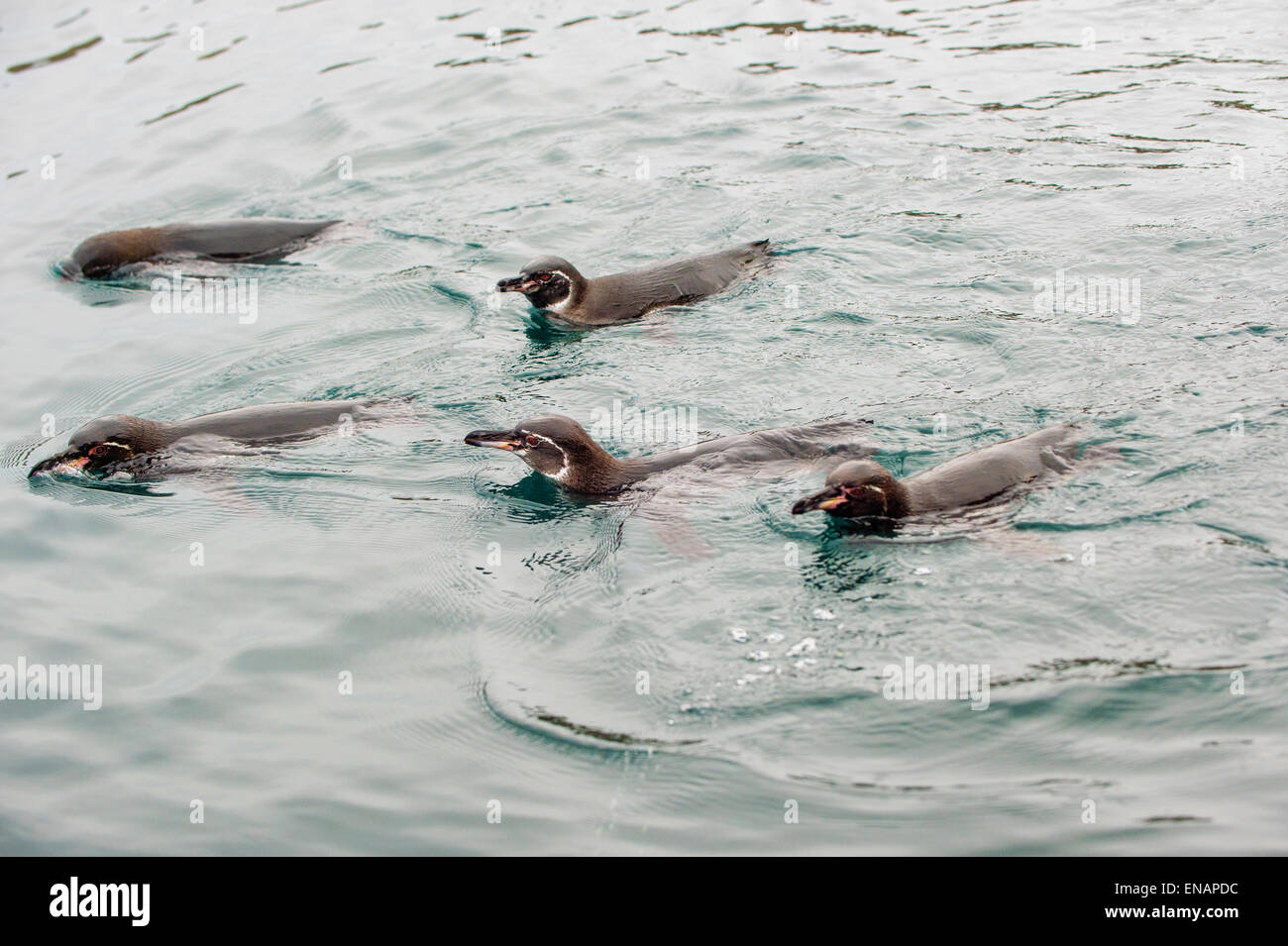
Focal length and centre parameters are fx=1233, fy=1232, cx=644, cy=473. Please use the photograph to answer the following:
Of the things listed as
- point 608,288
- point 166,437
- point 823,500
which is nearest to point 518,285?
point 608,288

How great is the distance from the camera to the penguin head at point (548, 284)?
1108 cm

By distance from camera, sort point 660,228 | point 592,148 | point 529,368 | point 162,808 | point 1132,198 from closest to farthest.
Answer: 1. point 162,808
2. point 529,368
3. point 1132,198
4. point 660,228
5. point 592,148

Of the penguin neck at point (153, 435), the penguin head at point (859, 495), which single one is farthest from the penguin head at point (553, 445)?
the penguin neck at point (153, 435)

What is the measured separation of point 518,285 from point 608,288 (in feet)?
2.69

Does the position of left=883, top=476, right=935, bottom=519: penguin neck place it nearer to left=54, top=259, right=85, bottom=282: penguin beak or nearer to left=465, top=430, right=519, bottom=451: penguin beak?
left=465, top=430, right=519, bottom=451: penguin beak

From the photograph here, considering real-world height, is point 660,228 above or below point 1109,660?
above

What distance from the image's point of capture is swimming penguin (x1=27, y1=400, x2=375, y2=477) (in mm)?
9141

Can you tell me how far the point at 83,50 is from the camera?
802 inches

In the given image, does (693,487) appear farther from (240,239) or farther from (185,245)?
(185,245)

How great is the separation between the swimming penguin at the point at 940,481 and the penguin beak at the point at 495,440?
2122 mm

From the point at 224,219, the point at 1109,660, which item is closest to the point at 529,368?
the point at 224,219
